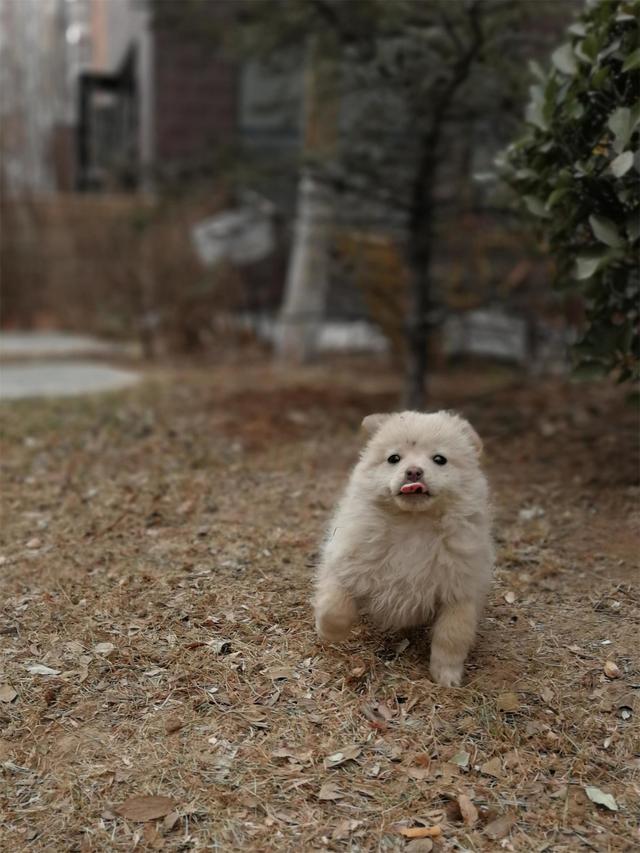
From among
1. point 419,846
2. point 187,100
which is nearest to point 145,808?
point 419,846

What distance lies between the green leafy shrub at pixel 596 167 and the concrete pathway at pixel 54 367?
437 centimetres

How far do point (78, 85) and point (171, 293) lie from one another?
13.4 m

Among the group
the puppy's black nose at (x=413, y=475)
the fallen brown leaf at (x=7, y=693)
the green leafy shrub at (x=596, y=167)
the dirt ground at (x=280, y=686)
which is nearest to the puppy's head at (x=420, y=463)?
the puppy's black nose at (x=413, y=475)

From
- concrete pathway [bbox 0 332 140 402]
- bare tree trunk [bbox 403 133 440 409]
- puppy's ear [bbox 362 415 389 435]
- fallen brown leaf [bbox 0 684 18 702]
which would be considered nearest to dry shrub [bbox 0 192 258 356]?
concrete pathway [bbox 0 332 140 402]

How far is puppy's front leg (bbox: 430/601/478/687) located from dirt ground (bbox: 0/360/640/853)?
0.19 ft

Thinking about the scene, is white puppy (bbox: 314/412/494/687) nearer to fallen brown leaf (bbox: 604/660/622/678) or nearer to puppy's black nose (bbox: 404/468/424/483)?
puppy's black nose (bbox: 404/468/424/483)

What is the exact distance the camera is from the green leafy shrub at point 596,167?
3.93 meters

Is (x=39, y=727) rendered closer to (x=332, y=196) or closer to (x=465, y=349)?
(x=332, y=196)

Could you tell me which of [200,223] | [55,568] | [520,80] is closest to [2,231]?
[200,223]

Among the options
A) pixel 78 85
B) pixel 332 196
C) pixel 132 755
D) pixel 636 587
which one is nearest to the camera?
pixel 132 755

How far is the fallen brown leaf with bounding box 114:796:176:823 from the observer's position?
2.47 metres

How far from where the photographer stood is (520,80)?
5.48 metres

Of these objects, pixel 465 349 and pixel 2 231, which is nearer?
pixel 465 349

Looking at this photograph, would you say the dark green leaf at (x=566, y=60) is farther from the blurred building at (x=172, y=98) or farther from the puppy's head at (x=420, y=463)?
the blurred building at (x=172, y=98)
